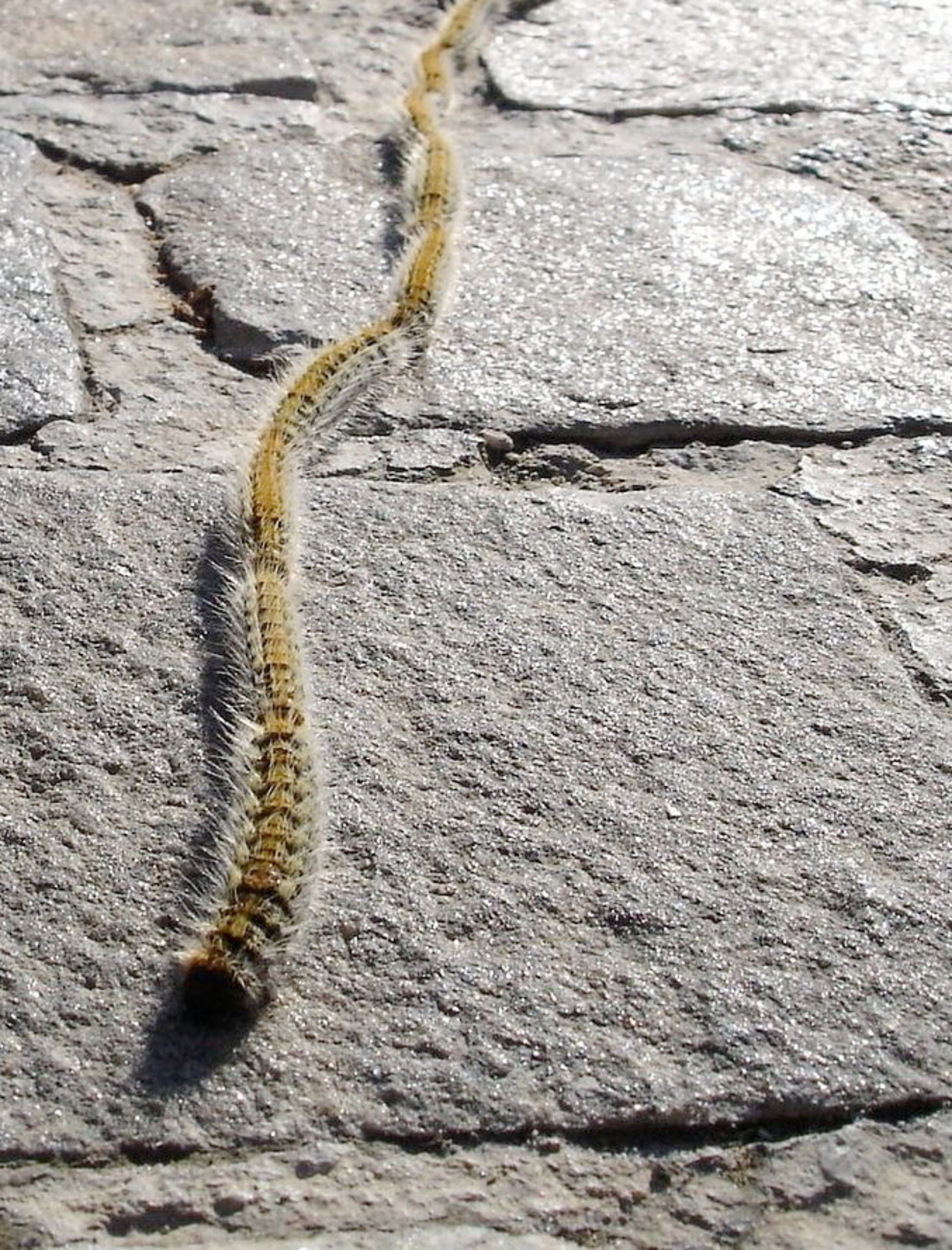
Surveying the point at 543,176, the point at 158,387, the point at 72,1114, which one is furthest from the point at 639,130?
the point at 72,1114

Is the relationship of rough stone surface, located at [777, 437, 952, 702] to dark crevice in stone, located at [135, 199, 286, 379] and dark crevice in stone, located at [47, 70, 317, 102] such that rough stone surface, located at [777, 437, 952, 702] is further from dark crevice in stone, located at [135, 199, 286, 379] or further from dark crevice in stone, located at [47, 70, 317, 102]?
dark crevice in stone, located at [47, 70, 317, 102]

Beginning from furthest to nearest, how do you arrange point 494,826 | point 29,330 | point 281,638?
point 29,330 < point 281,638 < point 494,826

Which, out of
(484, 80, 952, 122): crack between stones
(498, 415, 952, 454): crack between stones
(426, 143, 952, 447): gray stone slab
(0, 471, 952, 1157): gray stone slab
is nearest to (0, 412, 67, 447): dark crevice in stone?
(0, 471, 952, 1157): gray stone slab

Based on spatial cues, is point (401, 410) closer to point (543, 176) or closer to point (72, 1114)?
point (543, 176)

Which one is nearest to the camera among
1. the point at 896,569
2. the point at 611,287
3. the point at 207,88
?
the point at 896,569

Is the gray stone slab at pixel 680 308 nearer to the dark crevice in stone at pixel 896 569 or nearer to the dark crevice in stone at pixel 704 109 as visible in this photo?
the dark crevice in stone at pixel 704 109

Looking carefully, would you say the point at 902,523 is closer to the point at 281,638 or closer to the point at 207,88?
the point at 281,638

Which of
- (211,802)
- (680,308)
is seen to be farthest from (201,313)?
(211,802)

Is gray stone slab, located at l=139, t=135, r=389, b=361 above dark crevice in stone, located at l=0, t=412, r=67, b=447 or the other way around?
above
